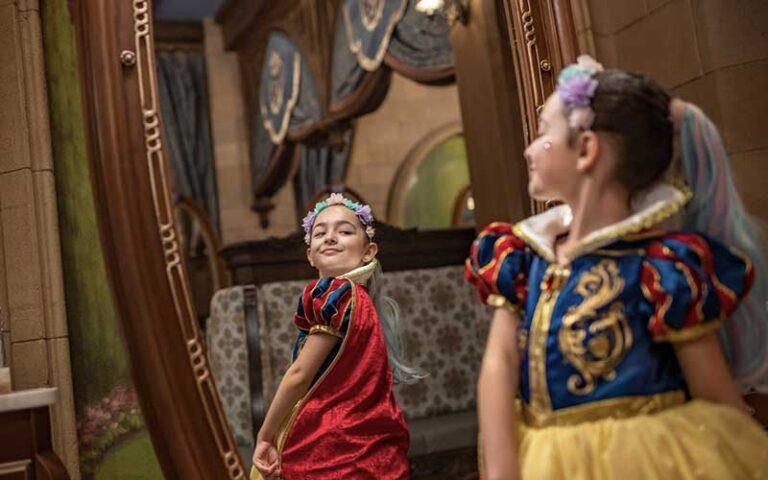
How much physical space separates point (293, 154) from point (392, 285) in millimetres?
1220

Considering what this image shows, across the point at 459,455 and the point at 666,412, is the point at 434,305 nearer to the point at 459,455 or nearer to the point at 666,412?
the point at 459,455

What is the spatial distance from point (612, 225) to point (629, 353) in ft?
0.42

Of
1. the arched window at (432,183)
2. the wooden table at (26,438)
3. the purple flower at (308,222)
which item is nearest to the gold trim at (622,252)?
the purple flower at (308,222)

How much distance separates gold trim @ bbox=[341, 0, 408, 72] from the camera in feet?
8.84

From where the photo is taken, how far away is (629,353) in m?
0.83

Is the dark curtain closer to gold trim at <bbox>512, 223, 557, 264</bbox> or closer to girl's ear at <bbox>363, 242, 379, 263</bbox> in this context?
girl's ear at <bbox>363, 242, 379, 263</bbox>

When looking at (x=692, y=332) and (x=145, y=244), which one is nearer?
(x=692, y=332)

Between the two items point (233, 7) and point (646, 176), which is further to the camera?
point (233, 7)

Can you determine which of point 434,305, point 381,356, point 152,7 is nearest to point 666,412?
point 381,356

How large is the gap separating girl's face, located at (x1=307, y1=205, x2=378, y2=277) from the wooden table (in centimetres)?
44

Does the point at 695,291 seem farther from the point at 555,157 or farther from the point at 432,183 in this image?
the point at 432,183

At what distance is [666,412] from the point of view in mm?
828

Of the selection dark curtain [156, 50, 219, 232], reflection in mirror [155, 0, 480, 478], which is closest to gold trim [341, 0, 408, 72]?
reflection in mirror [155, 0, 480, 478]

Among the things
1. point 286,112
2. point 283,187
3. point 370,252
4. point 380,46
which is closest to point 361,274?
point 370,252
